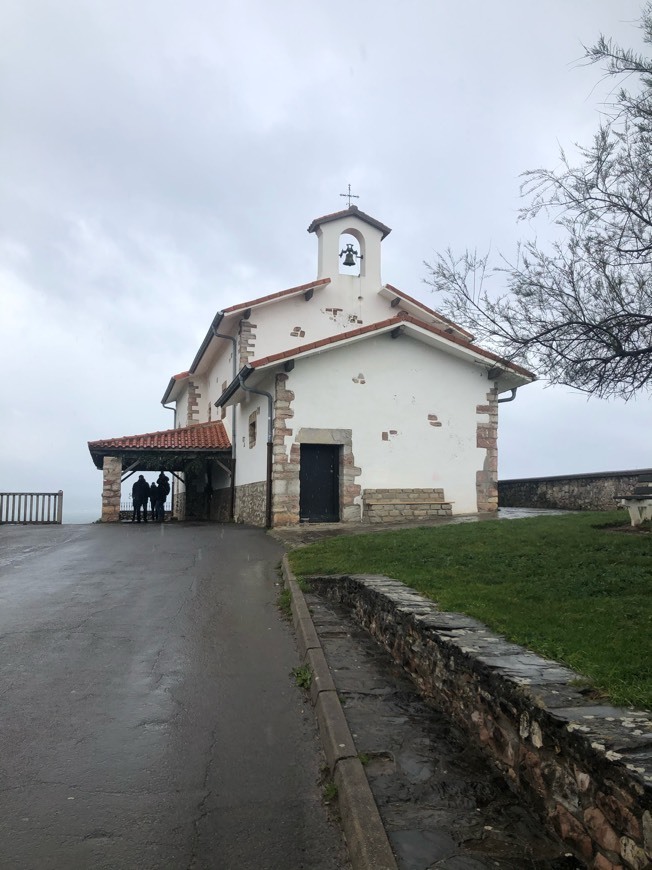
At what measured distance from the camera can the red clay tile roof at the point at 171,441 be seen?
68.5 feet

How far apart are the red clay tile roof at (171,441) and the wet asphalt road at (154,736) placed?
12.5 m

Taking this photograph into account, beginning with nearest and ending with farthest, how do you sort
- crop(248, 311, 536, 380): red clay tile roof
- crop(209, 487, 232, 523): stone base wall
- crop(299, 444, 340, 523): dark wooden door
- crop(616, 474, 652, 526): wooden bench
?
crop(616, 474, 652, 526): wooden bench < crop(248, 311, 536, 380): red clay tile roof < crop(299, 444, 340, 523): dark wooden door < crop(209, 487, 232, 523): stone base wall

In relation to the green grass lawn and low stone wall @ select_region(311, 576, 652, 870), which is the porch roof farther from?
low stone wall @ select_region(311, 576, 652, 870)

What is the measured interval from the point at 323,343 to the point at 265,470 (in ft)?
11.4

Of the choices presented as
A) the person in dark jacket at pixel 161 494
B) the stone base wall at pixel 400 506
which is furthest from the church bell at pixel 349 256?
the person in dark jacket at pixel 161 494

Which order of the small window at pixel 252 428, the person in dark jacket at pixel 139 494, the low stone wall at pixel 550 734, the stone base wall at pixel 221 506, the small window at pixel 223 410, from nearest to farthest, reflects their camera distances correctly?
1. the low stone wall at pixel 550 734
2. the small window at pixel 252 428
3. the stone base wall at pixel 221 506
4. the small window at pixel 223 410
5. the person in dark jacket at pixel 139 494

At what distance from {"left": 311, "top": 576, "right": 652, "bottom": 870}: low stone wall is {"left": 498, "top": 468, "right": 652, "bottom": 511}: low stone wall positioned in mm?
10886

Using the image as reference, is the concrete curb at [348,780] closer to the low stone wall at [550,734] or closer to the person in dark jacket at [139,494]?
the low stone wall at [550,734]

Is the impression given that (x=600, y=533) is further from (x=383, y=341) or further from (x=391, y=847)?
(x=383, y=341)

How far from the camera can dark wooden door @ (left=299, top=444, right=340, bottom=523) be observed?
16953 mm

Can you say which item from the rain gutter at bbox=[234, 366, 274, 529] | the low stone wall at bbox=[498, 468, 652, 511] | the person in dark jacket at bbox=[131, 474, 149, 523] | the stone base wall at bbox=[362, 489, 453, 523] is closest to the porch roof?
the person in dark jacket at bbox=[131, 474, 149, 523]

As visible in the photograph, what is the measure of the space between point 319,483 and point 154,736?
12.8 m

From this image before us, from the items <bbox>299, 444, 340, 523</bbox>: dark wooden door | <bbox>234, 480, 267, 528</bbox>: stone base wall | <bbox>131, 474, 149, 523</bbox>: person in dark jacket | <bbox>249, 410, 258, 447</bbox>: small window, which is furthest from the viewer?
<bbox>131, 474, 149, 523</bbox>: person in dark jacket

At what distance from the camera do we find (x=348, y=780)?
11.6ft
